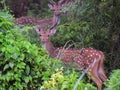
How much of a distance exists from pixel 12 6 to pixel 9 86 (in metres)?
10.5

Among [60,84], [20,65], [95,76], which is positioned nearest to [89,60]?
[95,76]

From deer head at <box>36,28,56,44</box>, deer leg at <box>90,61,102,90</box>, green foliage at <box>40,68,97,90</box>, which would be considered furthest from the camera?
deer head at <box>36,28,56,44</box>

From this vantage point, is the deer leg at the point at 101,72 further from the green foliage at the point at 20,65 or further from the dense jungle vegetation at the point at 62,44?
the green foliage at the point at 20,65

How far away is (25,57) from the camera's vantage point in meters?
6.66

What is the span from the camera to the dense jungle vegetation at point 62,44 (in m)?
6.10

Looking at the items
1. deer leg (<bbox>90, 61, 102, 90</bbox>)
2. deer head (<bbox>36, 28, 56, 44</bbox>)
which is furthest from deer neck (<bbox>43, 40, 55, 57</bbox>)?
deer leg (<bbox>90, 61, 102, 90</bbox>)

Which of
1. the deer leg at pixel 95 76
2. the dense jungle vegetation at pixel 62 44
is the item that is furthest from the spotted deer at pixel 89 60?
the dense jungle vegetation at pixel 62 44

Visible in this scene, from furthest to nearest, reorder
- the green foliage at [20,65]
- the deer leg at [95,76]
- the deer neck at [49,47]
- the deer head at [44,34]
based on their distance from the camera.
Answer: the deer head at [44,34]
the deer neck at [49,47]
the deer leg at [95,76]
the green foliage at [20,65]

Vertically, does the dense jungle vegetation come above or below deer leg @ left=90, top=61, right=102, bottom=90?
above

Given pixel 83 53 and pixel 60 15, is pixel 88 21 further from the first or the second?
pixel 60 15

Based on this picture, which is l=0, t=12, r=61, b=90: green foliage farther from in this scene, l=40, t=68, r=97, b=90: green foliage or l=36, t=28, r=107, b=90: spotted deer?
l=36, t=28, r=107, b=90: spotted deer

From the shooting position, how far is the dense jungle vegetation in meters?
6.10

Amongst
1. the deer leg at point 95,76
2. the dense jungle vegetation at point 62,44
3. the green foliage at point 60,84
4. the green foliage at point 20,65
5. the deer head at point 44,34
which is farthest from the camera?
the deer head at point 44,34

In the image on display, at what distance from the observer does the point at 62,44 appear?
33.2ft
